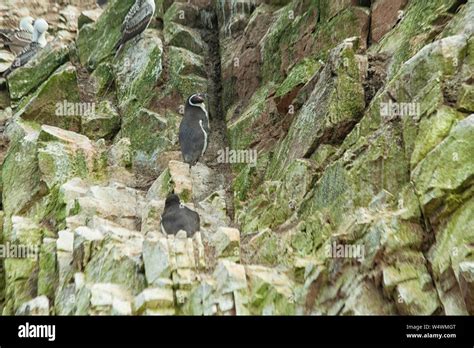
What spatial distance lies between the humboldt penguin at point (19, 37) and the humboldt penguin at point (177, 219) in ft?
63.8

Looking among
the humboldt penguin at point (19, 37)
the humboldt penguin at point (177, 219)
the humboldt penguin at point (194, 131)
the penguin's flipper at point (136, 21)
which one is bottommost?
the humboldt penguin at point (177, 219)

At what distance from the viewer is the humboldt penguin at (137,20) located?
808 inches

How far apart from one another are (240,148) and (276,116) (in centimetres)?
115

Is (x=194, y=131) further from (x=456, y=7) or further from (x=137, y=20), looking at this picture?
(x=456, y=7)

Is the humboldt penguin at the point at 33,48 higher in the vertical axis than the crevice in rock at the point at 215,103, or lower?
higher

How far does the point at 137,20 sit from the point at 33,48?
7.12 meters

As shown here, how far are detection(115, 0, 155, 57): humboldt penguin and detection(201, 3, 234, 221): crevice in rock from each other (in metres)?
1.63

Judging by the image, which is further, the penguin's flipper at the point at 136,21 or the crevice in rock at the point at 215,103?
the penguin's flipper at the point at 136,21

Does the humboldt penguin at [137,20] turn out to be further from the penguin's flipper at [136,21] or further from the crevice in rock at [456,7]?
the crevice in rock at [456,7]

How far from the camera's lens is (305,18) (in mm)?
17797

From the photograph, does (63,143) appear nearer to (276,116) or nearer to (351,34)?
(276,116)

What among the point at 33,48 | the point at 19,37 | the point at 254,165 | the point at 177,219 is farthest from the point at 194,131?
the point at 19,37

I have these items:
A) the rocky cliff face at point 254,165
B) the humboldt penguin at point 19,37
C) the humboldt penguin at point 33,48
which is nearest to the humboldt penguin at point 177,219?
the rocky cliff face at point 254,165

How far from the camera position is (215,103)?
1920 centimetres
